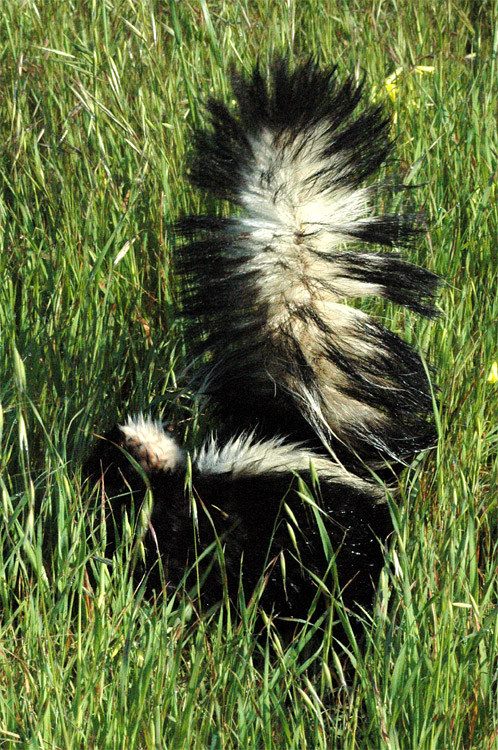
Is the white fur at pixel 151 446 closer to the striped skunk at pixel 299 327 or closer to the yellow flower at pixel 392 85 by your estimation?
the striped skunk at pixel 299 327

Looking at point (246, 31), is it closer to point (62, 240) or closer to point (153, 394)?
point (62, 240)

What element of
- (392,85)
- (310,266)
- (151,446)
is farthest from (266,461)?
(392,85)

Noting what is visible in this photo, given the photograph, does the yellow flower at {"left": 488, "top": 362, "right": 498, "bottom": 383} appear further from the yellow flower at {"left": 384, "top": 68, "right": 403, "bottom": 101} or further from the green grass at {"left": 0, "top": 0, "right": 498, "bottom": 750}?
the yellow flower at {"left": 384, "top": 68, "right": 403, "bottom": 101}

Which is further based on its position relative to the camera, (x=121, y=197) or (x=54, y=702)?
(x=121, y=197)

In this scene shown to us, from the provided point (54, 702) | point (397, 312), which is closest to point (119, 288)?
point (397, 312)

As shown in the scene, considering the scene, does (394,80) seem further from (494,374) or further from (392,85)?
(494,374)

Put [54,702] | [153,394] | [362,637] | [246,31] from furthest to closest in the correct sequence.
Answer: [246,31], [153,394], [362,637], [54,702]

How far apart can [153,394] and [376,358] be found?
961 millimetres

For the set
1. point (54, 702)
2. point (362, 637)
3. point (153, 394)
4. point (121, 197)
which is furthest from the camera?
point (121, 197)

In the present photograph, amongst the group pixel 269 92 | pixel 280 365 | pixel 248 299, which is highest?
pixel 269 92

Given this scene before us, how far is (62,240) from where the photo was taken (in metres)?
3.13

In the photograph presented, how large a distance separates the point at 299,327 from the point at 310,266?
16cm

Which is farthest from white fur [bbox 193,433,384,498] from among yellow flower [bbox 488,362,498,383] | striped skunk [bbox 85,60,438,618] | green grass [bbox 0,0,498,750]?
yellow flower [bbox 488,362,498,383]

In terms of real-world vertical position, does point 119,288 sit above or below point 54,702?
above
